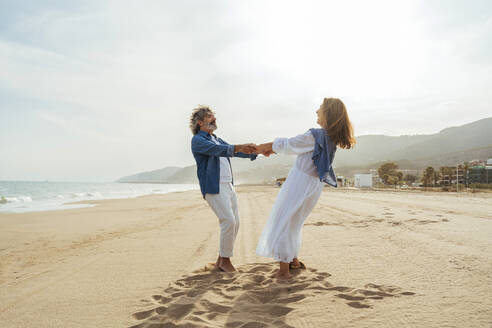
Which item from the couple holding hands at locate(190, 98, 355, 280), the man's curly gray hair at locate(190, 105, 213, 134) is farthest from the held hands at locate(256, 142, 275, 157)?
the man's curly gray hair at locate(190, 105, 213, 134)

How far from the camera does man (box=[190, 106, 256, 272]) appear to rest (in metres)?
3.84

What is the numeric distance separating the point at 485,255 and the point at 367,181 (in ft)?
155

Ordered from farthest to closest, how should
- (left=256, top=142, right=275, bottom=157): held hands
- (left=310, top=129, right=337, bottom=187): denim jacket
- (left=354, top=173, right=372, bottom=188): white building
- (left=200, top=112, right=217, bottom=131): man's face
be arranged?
(left=354, top=173, right=372, bottom=188): white building → (left=200, top=112, right=217, bottom=131): man's face → (left=256, top=142, right=275, bottom=157): held hands → (left=310, top=129, right=337, bottom=187): denim jacket

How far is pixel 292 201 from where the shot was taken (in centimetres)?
352

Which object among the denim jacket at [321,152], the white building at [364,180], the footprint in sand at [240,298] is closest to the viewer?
the footprint in sand at [240,298]

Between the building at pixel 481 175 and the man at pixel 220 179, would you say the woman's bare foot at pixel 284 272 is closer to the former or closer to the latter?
the man at pixel 220 179

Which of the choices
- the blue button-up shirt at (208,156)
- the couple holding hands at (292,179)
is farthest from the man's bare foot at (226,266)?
the blue button-up shirt at (208,156)

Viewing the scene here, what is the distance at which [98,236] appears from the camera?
7098 millimetres

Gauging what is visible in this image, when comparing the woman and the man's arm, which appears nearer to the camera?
the woman

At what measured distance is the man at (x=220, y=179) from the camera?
3.84 meters

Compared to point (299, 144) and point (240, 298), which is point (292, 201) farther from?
point (240, 298)

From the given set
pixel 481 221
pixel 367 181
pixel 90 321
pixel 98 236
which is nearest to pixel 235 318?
pixel 90 321

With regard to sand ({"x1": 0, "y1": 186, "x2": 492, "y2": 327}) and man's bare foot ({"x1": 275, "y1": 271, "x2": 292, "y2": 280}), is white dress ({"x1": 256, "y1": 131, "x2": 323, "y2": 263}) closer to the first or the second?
man's bare foot ({"x1": 275, "y1": 271, "x2": 292, "y2": 280})

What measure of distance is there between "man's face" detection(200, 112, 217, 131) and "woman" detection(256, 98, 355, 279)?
1.01 meters
